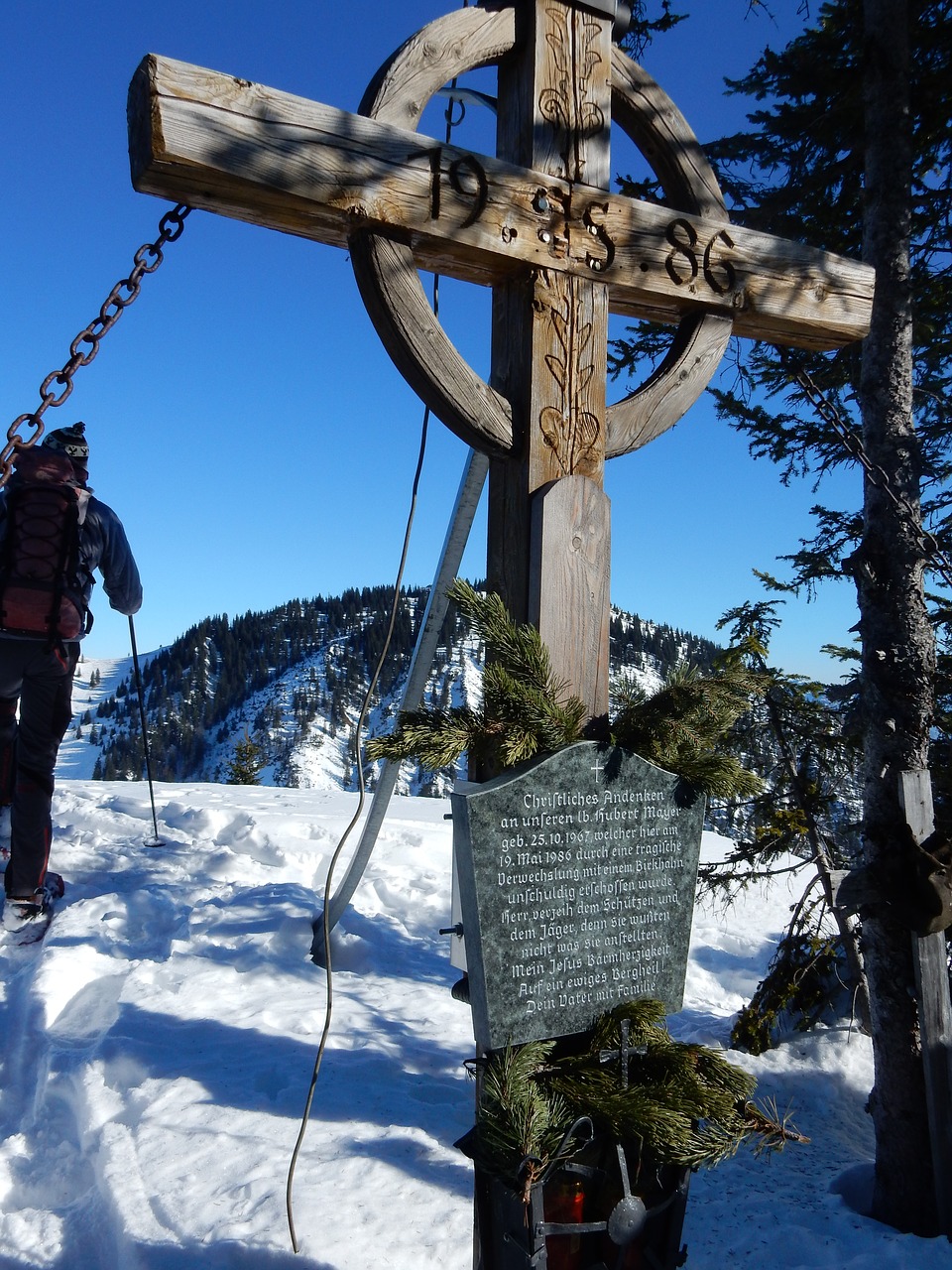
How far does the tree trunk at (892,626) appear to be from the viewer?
13.6 ft

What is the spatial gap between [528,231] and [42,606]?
13.1ft

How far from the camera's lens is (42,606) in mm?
5332

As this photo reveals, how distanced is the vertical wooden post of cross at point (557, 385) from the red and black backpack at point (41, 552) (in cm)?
367

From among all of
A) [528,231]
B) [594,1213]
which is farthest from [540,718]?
[528,231]

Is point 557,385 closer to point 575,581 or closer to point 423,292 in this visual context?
point 423,292

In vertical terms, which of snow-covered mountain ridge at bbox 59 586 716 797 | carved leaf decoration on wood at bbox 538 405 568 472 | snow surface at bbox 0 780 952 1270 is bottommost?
snow surface at bbox 0 780 952 1270

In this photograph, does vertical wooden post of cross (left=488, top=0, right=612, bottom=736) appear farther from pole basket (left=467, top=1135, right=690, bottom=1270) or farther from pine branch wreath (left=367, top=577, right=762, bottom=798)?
pole basket (left=467, top=1135, right=690, bottom=1270)

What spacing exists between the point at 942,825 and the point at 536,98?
452cm

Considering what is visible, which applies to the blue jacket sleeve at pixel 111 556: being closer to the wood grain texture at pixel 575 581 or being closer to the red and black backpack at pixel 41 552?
the red and black backpack at pixel 41 552

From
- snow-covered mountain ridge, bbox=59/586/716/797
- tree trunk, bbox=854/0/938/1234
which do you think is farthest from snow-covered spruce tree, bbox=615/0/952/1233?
snow-covered mountain ridge, bbox=59/586/716/797

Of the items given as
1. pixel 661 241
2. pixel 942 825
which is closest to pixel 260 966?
pixel 942 825

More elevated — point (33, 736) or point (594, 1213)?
point (33, 736)

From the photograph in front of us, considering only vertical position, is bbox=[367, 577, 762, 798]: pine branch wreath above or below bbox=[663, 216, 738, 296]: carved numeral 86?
below

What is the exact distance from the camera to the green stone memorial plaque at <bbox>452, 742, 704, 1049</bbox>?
2236mm
